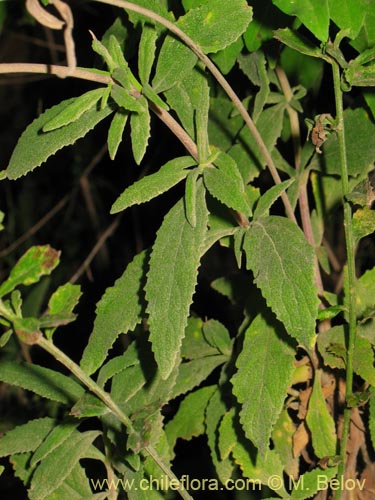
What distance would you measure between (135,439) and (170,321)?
129 mm

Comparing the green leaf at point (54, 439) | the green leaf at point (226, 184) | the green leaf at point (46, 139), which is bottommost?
the green leaf at point (54, 439)

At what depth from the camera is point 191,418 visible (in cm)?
96

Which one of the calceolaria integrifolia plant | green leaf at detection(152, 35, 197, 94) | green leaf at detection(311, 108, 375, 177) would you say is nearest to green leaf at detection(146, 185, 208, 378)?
the calceolaria integrifolia plant

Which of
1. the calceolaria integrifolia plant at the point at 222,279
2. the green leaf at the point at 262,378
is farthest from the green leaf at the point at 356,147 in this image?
the green leaf at the point at 262,378

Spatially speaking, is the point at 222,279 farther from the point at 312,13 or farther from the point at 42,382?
the point at 312,13

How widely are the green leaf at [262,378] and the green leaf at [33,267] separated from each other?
250 millimetres

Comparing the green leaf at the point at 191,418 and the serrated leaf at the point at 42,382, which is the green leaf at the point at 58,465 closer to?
the serrated leaf at the point at 42,382

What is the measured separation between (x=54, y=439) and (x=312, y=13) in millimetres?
522

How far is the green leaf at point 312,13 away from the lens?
668 millimetres

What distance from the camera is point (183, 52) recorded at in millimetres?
721

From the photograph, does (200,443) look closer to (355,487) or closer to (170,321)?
(355,487)

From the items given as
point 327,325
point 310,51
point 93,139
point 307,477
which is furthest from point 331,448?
point 93,139

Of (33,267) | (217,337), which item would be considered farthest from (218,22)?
(217,337)

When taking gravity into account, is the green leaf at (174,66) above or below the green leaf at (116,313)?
above
